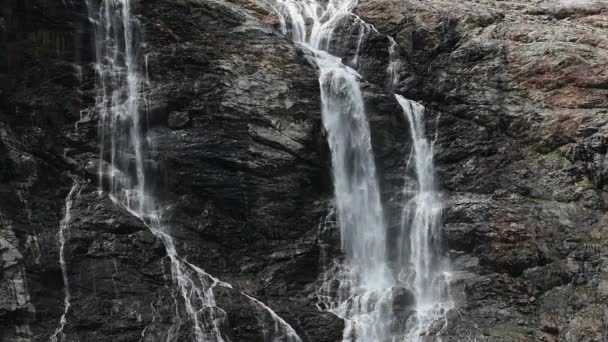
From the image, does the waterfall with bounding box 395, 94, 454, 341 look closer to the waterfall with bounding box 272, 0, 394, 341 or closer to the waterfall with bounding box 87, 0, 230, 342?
the waterfall with bounding box 272, 0, 394, 341

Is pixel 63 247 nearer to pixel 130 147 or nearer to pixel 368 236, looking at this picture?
pixel 130 147

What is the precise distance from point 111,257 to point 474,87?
13113 mm

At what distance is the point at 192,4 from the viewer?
23.1m

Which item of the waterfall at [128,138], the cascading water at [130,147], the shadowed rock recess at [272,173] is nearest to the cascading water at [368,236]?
the shadowed rock recess at [272,173]

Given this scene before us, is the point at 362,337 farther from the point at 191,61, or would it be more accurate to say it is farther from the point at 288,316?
the point at 191,61

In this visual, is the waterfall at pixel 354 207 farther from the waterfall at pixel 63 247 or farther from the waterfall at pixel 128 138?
the waterfall at pixel 63 247

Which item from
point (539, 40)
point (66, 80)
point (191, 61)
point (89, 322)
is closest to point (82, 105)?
point (66, 80)

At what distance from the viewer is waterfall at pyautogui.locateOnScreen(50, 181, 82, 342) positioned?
684 inches

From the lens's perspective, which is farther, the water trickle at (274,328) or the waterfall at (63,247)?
the water trickle at (274,328)

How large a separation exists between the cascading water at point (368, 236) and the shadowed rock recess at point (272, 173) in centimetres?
33

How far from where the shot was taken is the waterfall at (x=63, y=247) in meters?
17.4

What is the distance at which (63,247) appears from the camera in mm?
18484

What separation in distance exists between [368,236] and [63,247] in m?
8.85

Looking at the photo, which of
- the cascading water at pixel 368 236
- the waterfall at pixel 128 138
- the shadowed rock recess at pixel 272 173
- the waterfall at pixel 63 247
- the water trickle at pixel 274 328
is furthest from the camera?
the cascading water at pixel 368 236
